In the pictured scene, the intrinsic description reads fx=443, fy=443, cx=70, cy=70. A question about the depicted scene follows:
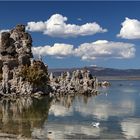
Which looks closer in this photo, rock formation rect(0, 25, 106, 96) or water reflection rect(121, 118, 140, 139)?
water reflection rect(121, 118, 140, 139)

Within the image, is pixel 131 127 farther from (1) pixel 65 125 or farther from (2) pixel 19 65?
(2) pixel 19 65

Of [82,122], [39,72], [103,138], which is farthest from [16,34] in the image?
[103,138]

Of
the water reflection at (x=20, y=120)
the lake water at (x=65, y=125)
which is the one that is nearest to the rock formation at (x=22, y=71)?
the water reflection at (x=20, y=120)

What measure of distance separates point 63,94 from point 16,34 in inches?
1508

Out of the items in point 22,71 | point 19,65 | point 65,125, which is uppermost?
point 19,65

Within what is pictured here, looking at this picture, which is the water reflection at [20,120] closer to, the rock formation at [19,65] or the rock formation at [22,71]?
the rock formation at [22,71]

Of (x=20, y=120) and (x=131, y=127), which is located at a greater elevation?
(x=20, y=120)

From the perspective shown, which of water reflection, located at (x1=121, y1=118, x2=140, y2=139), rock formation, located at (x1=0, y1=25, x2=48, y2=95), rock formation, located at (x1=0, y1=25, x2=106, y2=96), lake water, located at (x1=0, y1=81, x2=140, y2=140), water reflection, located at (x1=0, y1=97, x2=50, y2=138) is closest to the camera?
lake water, located at (x1=0, y1=81, x2=140, y2=140)

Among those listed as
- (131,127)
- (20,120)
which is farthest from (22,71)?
(131,127)

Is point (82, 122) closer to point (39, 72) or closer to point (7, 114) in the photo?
point (7, 114)

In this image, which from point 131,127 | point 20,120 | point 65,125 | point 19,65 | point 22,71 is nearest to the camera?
point 131,127

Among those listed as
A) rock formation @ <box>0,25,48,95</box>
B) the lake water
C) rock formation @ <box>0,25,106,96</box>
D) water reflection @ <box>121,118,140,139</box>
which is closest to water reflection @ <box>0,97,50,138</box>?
the lake water

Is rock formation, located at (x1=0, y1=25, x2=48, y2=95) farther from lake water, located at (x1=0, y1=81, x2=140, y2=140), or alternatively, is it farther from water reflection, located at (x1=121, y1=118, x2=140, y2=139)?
water reflection, located at (x1=121, y1=118, x2=140, y2=139)

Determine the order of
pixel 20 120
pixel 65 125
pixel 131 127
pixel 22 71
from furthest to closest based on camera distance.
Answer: pixel 22 71
pixel 20 120
pixel 65 125
pixel 131 127
